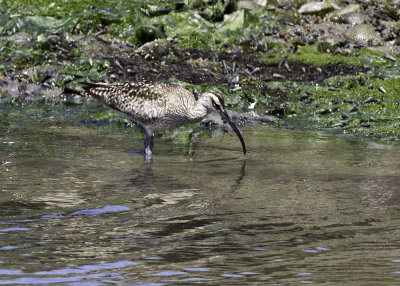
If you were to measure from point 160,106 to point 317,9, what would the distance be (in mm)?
10168

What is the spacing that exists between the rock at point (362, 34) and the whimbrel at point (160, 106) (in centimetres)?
860

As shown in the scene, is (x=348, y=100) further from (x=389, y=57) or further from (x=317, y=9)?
(x=317, y=9)

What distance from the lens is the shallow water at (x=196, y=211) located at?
211 inches

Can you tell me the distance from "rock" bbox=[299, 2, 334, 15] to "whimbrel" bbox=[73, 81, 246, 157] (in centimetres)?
952

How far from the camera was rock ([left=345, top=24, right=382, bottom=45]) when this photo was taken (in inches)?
719

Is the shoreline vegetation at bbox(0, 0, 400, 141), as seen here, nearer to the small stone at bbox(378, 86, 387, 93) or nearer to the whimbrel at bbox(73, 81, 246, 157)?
the small stone at bbox(378, 86, 387, 93)

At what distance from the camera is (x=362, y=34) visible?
722 inches

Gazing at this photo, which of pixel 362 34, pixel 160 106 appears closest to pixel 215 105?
pixel 160 106

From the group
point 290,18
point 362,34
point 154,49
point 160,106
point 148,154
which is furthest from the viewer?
point 290,18

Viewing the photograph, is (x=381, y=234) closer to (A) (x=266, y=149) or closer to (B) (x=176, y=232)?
(B) (x=176, y=232)

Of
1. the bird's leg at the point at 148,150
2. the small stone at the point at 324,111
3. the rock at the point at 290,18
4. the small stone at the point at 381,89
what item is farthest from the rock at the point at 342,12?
the bird's leg at the point at 148,150

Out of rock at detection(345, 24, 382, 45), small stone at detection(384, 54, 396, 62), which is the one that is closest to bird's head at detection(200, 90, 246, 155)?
small stone at detection(384, 54, 396, 62)

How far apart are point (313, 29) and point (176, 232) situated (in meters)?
13.3

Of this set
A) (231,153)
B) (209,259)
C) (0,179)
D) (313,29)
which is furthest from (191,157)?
(313,29)
